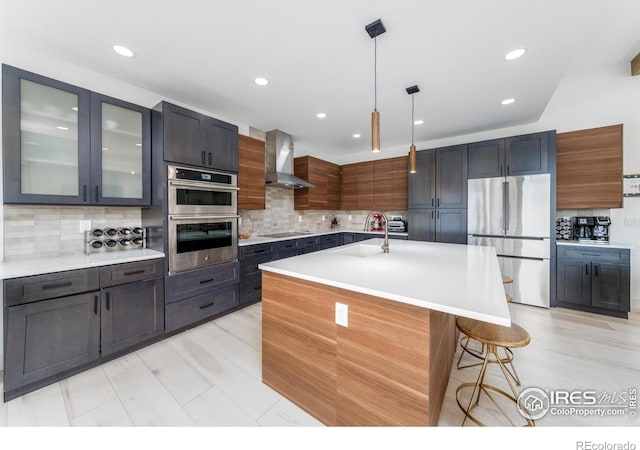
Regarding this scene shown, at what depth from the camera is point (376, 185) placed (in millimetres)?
4844

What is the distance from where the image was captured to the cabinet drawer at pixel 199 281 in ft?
8.01

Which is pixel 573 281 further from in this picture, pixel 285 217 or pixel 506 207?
pixel 285 217

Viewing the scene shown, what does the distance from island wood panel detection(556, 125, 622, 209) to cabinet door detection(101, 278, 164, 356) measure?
4943 millimetres

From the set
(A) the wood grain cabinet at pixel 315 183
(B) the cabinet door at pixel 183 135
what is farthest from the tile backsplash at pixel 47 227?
(A) the wood grain cabinet at pixel 315 183

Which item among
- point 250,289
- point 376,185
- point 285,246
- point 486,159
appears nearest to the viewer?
point 250,289

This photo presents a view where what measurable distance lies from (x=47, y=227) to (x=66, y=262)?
48 cm

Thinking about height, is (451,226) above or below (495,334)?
above

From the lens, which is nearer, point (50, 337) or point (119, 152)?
point (50, 337)

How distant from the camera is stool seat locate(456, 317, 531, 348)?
1.36 metres

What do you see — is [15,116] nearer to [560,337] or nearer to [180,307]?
[180,307]

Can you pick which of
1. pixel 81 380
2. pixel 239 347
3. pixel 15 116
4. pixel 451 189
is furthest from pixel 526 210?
pixel 15 116

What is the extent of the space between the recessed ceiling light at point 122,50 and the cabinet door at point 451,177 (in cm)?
401

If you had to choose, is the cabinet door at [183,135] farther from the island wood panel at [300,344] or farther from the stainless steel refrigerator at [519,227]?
the stainless steel refrigerator at [519,227]

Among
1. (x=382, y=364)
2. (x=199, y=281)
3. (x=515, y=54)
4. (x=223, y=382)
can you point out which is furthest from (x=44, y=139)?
(x=515, y=54)
